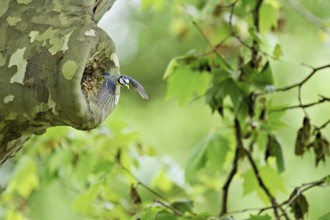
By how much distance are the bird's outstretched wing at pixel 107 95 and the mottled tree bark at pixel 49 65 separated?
0.04 ft

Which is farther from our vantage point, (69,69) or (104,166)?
(104,166)

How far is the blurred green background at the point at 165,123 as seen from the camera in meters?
2.01

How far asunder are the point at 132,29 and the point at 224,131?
382 cm

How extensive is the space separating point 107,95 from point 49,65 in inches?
4.1

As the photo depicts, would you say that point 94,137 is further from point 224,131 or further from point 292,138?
point 292,138

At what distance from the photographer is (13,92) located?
2.87 ft

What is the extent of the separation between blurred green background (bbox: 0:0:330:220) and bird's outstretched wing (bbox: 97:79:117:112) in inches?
32.6

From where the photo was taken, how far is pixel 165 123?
4.45m

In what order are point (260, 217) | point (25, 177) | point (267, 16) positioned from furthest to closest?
point (25, 177), point (267, 16), point (260, 217)

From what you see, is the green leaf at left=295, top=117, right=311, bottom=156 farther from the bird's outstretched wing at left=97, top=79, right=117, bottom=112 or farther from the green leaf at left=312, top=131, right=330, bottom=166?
the bird's outstretched wing at left=97, top=79, right=117, bottom=112

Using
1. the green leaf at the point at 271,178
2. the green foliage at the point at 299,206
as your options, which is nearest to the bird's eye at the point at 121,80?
the green foliage at the point at 299,206

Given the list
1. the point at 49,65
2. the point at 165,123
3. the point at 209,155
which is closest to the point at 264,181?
the point at 209,155

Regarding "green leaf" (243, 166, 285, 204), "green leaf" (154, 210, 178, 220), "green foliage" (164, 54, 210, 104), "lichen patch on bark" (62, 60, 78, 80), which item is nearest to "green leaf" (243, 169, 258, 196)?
"green leaf" (243, 166, 285, 204)

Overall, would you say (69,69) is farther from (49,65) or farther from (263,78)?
(263,78)
